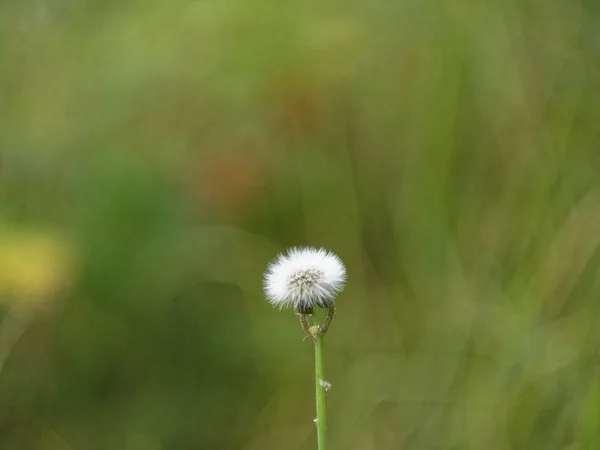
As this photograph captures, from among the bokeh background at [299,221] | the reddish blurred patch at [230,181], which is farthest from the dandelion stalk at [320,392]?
the reddish blurred patch at [230,181]

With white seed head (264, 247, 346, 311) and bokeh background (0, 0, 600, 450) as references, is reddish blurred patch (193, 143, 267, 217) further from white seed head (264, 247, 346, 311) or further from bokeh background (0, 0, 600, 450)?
white seed head (264, 247, 346, 311)

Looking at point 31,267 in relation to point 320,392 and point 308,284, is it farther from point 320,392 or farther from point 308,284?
point 320,392

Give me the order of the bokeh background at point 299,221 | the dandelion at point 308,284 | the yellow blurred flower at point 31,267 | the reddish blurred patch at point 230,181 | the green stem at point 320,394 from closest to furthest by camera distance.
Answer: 1. the green stem at point 320,394
2. the dandelion at point 308,284
3. the bokeh background at point 299,221
4. the yellow blurred flower at point 31,267
5. the reddish blurred patch at point 230,181

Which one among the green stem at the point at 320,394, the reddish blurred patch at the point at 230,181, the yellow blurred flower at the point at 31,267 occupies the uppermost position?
the reddish blurred patch at the point at 230,181

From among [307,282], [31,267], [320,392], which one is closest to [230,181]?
[31,267]

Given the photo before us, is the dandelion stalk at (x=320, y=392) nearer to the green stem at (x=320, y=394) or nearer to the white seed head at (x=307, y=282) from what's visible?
the green stem at (x=320, y=394)

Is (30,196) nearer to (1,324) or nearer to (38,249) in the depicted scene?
(38,249)
